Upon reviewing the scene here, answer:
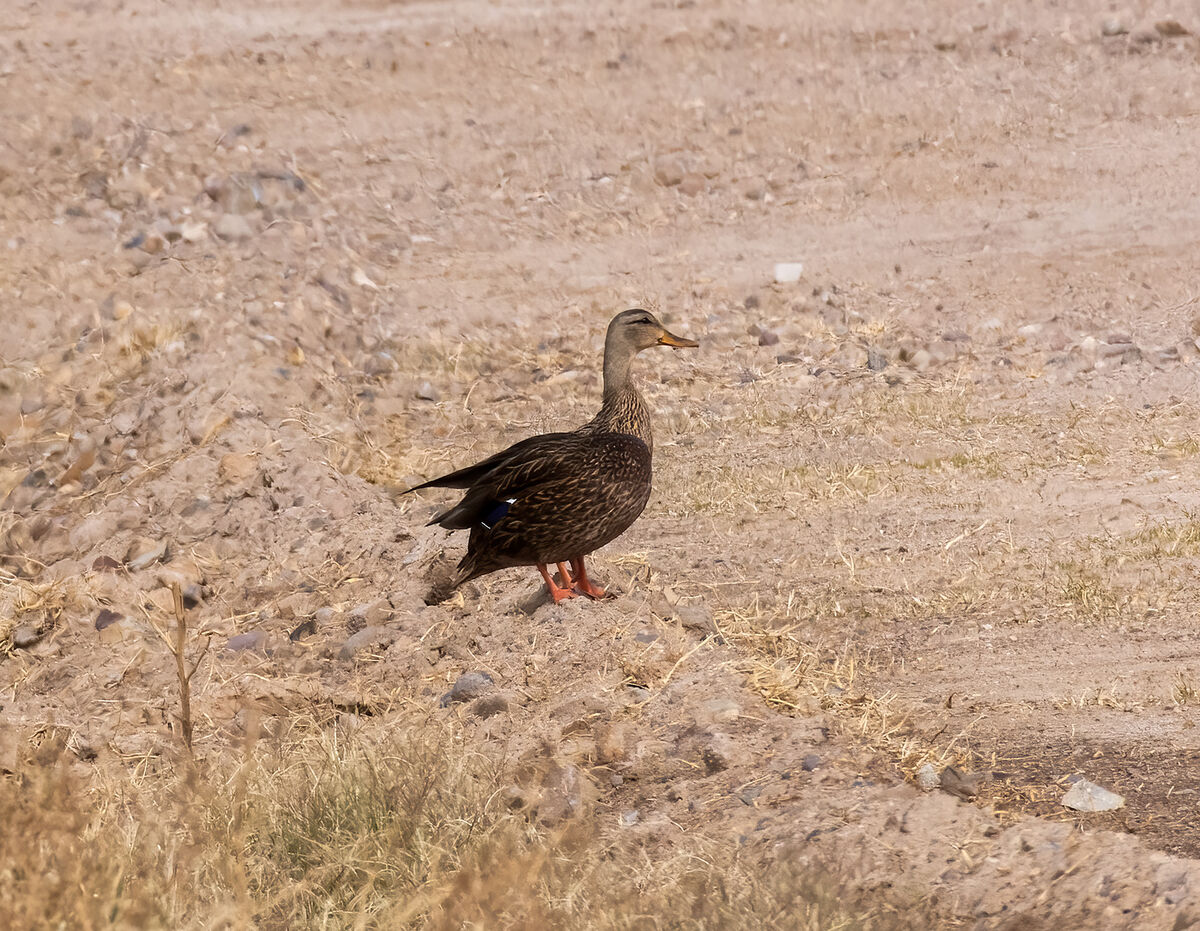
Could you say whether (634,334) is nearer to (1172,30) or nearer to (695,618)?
(695,618)

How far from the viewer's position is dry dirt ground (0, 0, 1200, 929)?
5484 millimetres

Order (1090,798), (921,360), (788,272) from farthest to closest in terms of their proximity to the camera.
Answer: (788,272) → (921,360) → (1090,798)

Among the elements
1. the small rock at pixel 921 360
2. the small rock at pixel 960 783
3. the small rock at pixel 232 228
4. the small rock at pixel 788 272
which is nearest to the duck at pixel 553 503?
the small rock at pixel 960 783

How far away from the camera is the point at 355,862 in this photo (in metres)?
4.27

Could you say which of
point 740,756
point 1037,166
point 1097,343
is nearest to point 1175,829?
point 740,756

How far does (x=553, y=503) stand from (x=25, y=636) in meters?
2.91

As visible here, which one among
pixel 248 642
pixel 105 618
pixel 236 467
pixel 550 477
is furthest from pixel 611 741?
pixel 236 467

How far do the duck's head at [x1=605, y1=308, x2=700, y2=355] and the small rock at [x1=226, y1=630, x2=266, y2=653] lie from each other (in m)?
2.22

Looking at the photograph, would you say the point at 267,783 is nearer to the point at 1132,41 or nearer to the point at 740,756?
the point at 740,756

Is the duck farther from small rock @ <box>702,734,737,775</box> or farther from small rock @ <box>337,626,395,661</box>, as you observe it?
small rock @ <box>702,734,737,775</box>

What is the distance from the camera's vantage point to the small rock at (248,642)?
21.7 feet

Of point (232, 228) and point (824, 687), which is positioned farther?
point (232, 228)

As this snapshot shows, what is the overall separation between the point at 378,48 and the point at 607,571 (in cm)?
985

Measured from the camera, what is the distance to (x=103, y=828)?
4395 millimetres
